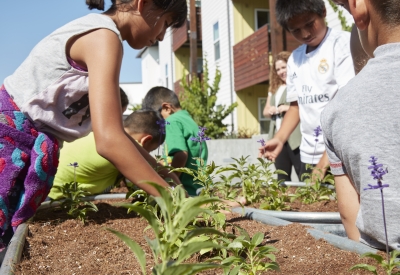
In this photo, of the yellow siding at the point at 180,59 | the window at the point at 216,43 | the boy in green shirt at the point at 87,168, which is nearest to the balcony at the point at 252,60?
the window at the point at 216,43

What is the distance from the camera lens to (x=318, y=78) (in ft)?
10.6

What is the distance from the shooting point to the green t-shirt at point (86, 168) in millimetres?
3066

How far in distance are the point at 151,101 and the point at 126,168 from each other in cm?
377

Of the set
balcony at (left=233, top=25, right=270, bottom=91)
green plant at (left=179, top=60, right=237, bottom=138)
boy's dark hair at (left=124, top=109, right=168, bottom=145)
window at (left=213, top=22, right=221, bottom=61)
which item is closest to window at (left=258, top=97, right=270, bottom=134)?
balcony at (left=233, top=25, right=270, bottom=91)

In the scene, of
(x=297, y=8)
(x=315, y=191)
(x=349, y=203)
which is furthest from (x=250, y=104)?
(x=349, y=203)

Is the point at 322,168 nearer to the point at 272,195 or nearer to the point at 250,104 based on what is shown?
the point at 272,195

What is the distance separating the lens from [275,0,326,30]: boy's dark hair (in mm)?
3088

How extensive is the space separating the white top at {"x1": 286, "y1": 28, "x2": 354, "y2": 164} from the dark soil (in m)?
1.50

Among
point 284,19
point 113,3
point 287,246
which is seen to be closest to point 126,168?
point 287,246

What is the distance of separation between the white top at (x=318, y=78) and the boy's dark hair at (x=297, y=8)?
→ 26cm

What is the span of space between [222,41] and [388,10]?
1525 cm

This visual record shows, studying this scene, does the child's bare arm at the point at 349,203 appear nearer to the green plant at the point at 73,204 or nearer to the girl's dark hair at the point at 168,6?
the girl's dark hair at the point at 168,6

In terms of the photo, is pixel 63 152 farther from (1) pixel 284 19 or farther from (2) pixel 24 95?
(1) pixel 284 19

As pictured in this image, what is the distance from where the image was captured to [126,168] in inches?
60.1
